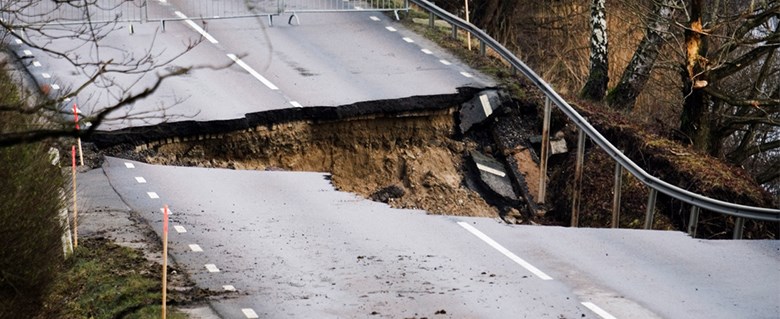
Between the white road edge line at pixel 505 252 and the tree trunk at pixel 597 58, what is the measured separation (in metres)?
9.01

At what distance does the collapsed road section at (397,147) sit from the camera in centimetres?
2067

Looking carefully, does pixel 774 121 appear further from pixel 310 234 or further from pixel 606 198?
pixel 310 234

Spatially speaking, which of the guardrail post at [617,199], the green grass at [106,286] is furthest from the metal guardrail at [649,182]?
the green grass at [106,286]

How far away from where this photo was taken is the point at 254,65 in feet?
80.4

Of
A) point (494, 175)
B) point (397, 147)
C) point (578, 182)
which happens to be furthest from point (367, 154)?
point (578, 182)

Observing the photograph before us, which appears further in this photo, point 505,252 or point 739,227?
point 739,227

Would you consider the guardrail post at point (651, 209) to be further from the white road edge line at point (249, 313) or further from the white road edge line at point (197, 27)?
the white road edge line at point (197, 27)

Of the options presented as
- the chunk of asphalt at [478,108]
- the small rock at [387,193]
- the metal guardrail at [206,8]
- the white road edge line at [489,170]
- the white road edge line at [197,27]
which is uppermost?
the metal guardrail at [206,8]

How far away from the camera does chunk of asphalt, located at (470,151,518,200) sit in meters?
21.3

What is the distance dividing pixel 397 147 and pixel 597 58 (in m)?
5.72

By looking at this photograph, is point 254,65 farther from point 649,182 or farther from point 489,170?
point 649,182

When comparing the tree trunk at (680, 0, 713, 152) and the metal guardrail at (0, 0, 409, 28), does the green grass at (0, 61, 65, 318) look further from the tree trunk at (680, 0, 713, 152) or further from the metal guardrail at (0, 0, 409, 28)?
the metal guardrail at (0, 0, 409, 28)

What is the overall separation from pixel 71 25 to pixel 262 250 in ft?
37.5

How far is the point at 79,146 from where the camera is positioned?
19.7 m
